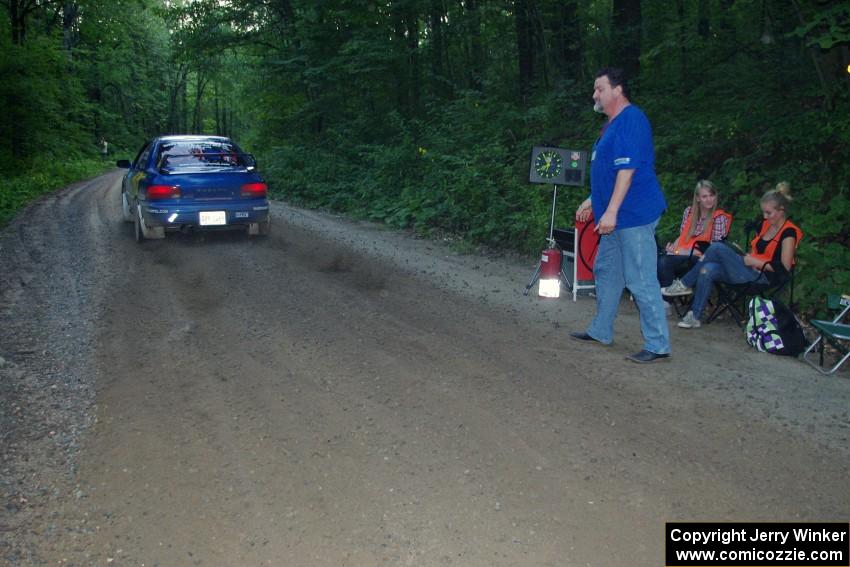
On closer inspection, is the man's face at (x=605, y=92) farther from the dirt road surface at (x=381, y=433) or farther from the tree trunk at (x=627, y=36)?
the tree trunk at (x=627, y=36)

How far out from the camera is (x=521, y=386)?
476 centimetres

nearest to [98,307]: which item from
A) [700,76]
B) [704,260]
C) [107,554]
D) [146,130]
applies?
[107,554]

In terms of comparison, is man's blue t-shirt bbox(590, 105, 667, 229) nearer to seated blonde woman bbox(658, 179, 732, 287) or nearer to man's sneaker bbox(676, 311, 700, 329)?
man's sneaker bbox(676, 311, 700, 329)

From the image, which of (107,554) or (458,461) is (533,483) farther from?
(107,554)

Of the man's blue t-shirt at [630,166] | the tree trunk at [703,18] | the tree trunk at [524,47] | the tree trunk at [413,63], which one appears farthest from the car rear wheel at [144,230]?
the tree trunk at [703,18]

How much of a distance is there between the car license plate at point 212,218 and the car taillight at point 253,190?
1.70 feet

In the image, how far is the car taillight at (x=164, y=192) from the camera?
34.1 feet

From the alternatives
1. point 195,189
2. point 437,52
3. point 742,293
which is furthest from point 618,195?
point 437,52

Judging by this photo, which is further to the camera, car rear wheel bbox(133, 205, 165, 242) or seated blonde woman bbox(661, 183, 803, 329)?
car rear wheel bbox(133, 205, 165, 242)

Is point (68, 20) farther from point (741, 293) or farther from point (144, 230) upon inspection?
point (741, 293)

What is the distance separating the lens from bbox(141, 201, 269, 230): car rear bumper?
411 inches

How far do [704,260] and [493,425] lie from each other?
137 inches

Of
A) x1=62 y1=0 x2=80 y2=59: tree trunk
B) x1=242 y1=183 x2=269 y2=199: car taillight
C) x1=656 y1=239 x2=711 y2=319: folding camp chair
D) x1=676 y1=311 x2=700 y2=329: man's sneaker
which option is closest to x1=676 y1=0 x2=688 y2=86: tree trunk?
x1=656 y1=239 x2=711 y2=319: folding camp chair

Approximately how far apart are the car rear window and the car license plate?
849 millimetres
